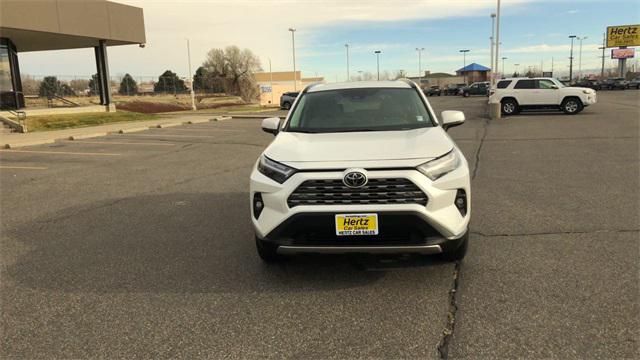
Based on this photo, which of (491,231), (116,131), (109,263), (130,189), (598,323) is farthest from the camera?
(116,131)

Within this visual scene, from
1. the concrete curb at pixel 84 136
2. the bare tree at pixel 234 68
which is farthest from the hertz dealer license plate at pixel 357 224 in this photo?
the bare tree at pixel 234 68

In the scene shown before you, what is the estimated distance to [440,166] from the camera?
3791 millimetres

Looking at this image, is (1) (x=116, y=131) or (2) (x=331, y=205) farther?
(1) (x=116, y=131)

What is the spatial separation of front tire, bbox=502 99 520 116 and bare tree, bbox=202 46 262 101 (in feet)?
175

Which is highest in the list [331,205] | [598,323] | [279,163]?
[279,163]

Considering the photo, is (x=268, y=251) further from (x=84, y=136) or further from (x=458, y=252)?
(x=84, y=136)

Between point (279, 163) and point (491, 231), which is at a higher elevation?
point (279, 163)

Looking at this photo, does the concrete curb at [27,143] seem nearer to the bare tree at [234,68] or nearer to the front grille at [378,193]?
the front grille at [378,193]

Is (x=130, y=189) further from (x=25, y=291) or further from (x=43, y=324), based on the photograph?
(x=43, y=324)

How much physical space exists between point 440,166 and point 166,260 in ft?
8.94

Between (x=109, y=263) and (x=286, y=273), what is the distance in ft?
5.81

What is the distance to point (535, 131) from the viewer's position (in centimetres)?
1591

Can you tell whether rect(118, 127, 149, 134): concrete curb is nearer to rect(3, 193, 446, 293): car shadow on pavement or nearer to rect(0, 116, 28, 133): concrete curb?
rect(0, 116, 28, 133): concrete curb

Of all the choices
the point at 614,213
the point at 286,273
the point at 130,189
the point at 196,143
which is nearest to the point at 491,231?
the point at 614,213
